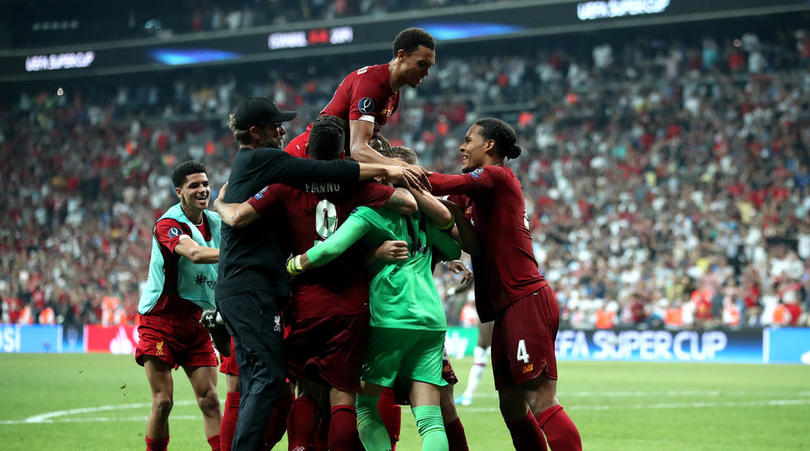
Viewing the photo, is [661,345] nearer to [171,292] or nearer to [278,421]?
[171,292]

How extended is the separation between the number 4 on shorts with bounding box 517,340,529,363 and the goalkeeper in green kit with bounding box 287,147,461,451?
1.62ft

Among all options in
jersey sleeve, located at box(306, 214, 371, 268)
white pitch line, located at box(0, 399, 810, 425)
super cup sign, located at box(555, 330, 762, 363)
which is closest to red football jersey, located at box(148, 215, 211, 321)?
jersey sleeve, located at box(306, 214, 371, 268)

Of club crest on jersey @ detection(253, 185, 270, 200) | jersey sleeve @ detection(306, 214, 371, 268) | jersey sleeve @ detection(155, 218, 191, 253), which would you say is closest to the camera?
jersey sleeve @ detection(306, 214, 371, 268)

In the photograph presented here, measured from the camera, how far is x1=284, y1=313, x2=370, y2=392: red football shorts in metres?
5.58

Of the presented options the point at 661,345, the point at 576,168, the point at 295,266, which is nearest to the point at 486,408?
the point at 295,266

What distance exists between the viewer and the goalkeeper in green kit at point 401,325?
220 inches

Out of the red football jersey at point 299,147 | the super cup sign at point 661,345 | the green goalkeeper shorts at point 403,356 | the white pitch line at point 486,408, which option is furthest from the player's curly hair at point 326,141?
the super cup sign at point 661,345

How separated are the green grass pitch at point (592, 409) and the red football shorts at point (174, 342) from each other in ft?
6.28

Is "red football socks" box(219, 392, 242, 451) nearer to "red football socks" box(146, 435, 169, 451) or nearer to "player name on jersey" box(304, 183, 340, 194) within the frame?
"red football socks" box(146, 435, 169, 451)

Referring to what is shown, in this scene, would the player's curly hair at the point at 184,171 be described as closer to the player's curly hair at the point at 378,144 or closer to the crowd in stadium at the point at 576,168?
the player's curly hair at the point at 378,144

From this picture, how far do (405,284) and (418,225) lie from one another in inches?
17.6

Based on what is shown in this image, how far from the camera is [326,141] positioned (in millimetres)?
5617

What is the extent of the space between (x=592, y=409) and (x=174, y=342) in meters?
7.00

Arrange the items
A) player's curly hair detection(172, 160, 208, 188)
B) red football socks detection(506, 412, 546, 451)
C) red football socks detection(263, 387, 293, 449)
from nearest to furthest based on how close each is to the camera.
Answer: red football socks detection(506, 412, 546, 451)
red football socks detection(263, 387, 293, 449)
player's curly hair detection(172, 160, 208, 188)
